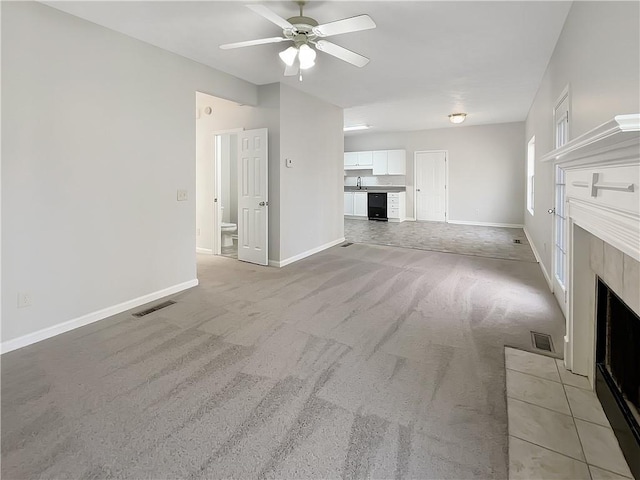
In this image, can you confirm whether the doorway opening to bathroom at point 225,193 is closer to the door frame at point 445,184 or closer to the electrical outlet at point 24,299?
the electrical outlet at point 24,299

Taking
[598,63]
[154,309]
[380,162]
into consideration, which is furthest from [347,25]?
[380,162]

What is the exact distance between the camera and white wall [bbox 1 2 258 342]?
2572 mm

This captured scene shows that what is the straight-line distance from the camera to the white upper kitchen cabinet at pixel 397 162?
979cm

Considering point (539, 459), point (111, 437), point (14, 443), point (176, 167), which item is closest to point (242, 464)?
point (111, 437)

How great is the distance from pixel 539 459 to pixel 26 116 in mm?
3857

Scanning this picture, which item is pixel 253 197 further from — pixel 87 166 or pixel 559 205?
pixel 559 205

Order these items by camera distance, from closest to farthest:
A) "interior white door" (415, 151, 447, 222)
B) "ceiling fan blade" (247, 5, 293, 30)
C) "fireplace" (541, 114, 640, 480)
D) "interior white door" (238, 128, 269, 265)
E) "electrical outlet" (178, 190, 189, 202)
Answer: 1. "fireplace" (541, 114, 640, 480)
2. "ceiling fan blade" (247, 5, 293, 30)
3. "electrical outlet" (178, 190, 189, 202)
4. "interior white door" (238, 128, 269, 265)
5. "interior white door" (415, 151, 447, 222)

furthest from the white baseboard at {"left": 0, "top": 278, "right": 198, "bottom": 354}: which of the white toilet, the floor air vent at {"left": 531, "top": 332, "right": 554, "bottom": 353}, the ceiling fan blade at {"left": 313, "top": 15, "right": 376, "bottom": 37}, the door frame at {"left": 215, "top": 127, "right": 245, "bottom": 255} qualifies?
the floor air vent at {"left": 531, "top": 332, "right": 554, "bottom": 353}

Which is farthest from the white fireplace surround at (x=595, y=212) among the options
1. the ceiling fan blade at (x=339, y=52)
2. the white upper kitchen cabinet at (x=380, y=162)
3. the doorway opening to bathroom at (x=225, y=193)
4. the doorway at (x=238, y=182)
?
A: the white upper kitchen cabinet at (x=380, y=162)

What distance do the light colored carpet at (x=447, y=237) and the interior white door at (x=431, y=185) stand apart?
48cm

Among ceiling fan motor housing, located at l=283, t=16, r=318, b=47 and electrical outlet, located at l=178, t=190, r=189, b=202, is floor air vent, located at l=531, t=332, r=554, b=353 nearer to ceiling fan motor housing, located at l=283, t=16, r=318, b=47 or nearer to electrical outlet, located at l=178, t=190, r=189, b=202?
ceiling fan motor housing, located at l=283, t=16, r=318, b=47

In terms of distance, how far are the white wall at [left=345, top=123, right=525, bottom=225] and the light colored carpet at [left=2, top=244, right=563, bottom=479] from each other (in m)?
5.83

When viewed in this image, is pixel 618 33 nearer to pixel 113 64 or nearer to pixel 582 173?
pixel 582 173

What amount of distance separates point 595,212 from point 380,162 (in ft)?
28.7
